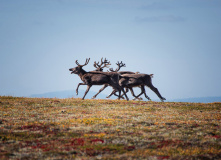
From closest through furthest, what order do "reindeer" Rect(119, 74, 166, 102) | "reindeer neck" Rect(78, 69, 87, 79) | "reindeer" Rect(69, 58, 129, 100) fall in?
1. "reindeer" Rect(69, 58, 129, 100)
2. "reindeer neck" Rect(78, 69, 87, 79)
3. "reindeer" Rect(119, 74, 166, 102)

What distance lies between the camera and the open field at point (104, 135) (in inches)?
525

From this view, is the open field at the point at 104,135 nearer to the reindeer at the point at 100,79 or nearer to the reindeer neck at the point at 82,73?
the reindeer at the point at 100,79

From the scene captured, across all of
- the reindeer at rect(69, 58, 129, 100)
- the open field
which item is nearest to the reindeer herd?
the reindeer at rect(69, 58, 129, 100)

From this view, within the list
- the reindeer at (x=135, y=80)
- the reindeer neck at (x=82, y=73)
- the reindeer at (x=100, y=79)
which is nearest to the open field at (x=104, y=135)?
the reindeer at (x=100, y=79)

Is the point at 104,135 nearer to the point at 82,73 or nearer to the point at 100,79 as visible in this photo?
the point at 100,79

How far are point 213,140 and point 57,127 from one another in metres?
8.35

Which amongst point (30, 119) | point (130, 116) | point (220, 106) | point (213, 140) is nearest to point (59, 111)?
point (30, 119)

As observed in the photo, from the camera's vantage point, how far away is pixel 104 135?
16.4 meters

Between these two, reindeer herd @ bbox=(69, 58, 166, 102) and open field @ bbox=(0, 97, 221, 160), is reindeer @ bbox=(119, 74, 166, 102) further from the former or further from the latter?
open field @ bbox=(0, 97, 221, 160)

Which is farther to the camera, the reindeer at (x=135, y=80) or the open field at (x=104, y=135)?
the reindeer at (x=135, y=80)

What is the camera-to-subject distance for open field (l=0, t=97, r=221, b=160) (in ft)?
43.8

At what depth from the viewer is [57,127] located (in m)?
18.4

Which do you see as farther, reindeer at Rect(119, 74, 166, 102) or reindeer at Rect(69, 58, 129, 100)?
reindeer at Rect(119, 74, 166, 102)

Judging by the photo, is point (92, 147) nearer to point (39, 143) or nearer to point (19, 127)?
point (39, 143)
